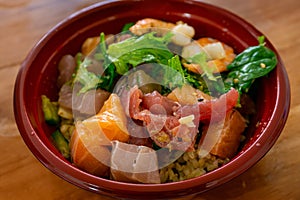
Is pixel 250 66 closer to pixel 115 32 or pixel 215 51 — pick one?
pixel 215 51

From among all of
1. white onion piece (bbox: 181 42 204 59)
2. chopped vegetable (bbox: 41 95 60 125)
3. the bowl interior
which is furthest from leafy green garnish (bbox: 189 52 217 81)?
chopped vegetable (bbox: 41 95 60 125)

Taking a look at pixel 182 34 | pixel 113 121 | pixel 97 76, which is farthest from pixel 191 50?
pixel 113 121

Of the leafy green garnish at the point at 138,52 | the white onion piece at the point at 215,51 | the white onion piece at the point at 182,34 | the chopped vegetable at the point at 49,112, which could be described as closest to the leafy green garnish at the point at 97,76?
the leafy green garnish at the point at 138,52

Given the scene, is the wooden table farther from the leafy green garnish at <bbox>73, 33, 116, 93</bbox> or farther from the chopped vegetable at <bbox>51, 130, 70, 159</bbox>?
the leafy green garnish at <bbox>73, 33, 116, 93</bbox>

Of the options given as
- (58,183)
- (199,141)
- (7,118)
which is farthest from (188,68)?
(7,118)

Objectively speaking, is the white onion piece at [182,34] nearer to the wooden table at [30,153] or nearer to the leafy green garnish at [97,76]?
the leafy green garnish at [97,76]

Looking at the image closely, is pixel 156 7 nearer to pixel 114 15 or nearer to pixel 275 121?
pixel 114 15
